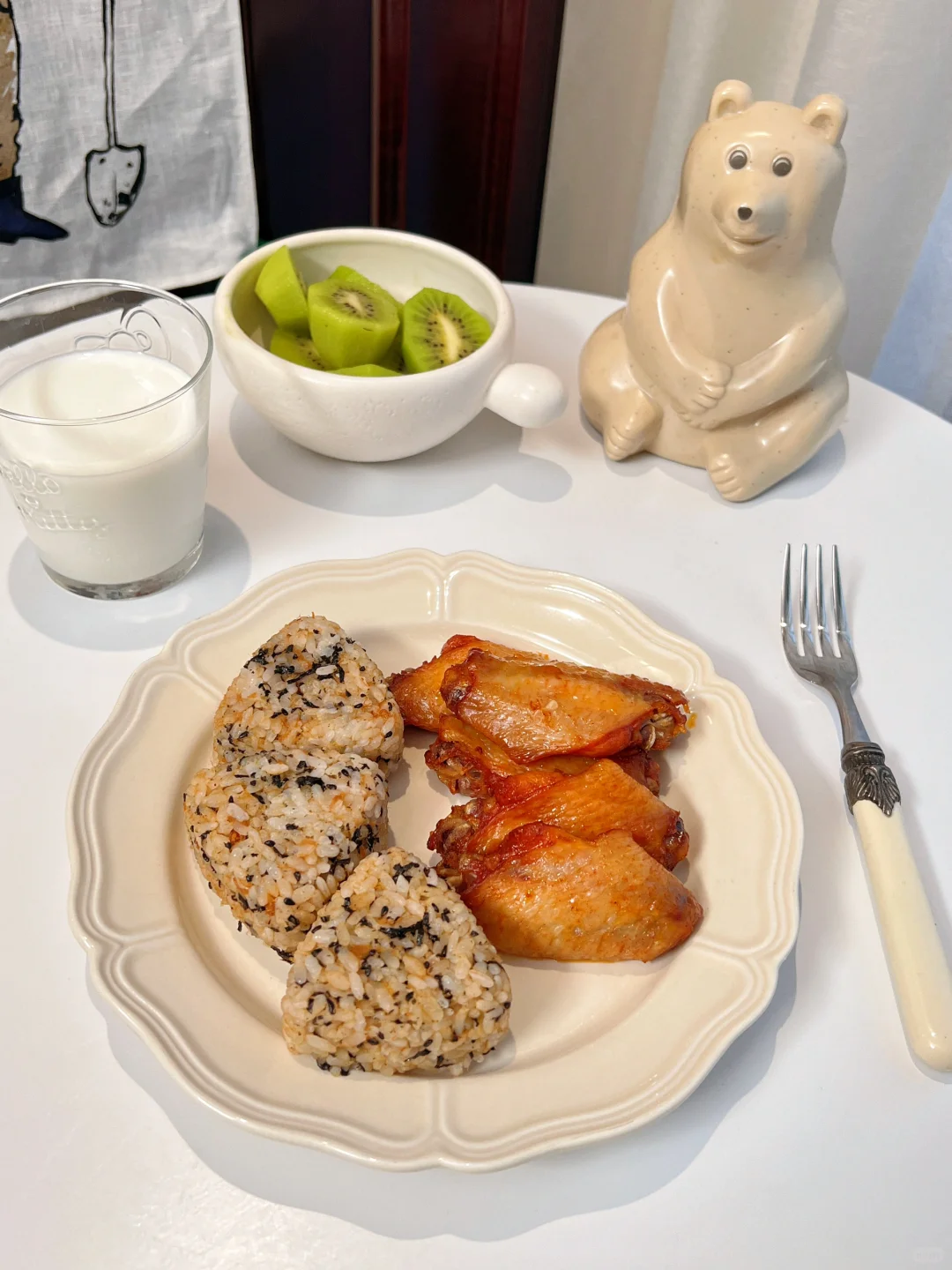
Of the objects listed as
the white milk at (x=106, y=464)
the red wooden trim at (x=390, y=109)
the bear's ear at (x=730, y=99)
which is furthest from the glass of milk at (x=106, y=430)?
the red wooden trim at (x=390, y=109)

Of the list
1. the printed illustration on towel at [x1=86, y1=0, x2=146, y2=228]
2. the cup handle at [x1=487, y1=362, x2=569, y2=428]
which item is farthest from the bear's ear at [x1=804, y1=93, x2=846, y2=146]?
the printed illustration on towel at [x1=86, y1=0, x2=146, y2=228]

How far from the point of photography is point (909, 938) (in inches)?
32.4

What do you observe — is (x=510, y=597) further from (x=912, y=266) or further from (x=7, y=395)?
(x=912, y=266)

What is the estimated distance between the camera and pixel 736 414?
1214mm

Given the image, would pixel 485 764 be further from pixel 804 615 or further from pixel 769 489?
pixel 769 489

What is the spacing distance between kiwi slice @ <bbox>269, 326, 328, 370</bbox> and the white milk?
16 cm

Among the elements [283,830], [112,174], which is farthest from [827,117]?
[112,174]

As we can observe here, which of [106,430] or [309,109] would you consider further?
[309,109]

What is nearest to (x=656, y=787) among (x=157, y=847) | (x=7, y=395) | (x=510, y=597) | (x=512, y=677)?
(x=512, y=677)

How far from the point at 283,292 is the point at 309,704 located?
22.6 inches

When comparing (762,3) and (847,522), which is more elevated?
(762,3)

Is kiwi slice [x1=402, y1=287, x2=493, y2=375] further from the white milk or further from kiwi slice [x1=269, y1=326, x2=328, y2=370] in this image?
the white milk

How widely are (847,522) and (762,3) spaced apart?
42.5 inches

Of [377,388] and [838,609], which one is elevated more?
[377,388]
